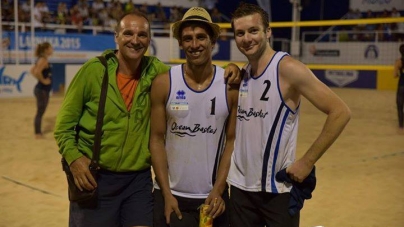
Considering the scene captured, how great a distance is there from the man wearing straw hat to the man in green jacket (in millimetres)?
104

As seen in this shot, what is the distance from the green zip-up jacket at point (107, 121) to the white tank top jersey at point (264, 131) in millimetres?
560

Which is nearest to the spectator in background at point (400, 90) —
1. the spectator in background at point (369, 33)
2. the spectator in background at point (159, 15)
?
the spectator in background at point (369, 33)

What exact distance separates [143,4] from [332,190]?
17.3m

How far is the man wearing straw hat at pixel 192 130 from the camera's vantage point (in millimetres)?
2736

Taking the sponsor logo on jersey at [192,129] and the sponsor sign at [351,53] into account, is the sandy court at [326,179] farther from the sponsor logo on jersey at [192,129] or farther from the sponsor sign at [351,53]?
the sponsor sign at [351,53]

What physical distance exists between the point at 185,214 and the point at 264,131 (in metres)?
0.65

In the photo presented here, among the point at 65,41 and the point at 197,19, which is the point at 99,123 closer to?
the point at 197,19

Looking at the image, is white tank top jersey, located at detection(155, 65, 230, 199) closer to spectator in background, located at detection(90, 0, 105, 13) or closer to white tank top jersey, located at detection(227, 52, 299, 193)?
white tank top jersey, located at detection(227, 52, 299, 193)

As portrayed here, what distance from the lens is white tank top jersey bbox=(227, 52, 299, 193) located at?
8.73 feet

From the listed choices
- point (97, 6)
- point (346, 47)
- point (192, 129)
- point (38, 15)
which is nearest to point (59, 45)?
point (38, 15)

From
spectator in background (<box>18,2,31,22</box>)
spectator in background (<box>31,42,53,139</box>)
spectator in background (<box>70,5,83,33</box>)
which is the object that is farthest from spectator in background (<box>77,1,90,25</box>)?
spectator in background (<box>31,42,53,139</box>)

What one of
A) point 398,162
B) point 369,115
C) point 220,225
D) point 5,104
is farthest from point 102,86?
point 5,104

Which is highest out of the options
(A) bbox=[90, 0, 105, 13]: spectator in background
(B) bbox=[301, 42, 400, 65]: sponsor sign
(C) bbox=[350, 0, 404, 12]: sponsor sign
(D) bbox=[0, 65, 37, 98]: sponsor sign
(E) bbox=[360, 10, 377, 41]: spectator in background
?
(C) bbox=[350, 0, 404, 12]: sponsor sign

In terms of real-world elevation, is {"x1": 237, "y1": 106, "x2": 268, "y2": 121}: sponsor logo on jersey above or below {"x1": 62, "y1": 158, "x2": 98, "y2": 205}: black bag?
above
